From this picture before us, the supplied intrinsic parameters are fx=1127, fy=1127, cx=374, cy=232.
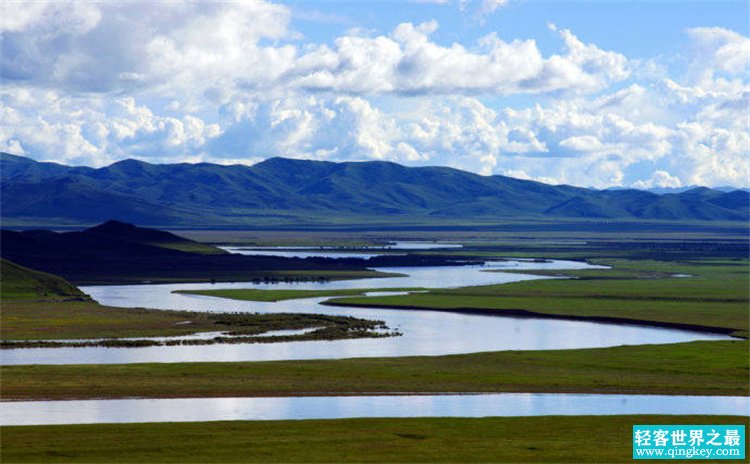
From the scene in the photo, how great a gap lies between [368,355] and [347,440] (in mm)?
31324

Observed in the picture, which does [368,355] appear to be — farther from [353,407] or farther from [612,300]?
[612,300]

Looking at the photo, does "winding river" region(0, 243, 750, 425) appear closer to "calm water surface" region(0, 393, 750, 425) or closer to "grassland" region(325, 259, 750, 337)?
"calm water surface" region(0, 393, 750, 425)

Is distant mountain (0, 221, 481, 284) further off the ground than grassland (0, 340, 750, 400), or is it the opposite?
distant mountain (0, 221, 481, 284)

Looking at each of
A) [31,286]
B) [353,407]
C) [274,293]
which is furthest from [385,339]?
[31,286]

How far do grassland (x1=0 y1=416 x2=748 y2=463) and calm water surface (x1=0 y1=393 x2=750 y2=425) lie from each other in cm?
314

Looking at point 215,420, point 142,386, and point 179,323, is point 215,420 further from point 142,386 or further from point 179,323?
point 179,323

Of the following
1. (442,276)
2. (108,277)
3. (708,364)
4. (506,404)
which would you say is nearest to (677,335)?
(708,364)

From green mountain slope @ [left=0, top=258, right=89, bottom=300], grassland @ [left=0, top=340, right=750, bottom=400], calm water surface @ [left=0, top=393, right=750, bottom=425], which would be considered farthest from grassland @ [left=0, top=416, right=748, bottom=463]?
green mountain slope @ [left=0, top=258, right=89, bottom=300]

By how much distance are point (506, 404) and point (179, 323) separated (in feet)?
156

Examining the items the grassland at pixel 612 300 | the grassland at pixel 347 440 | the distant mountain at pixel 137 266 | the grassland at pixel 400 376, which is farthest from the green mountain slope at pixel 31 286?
the grassland at pixel 347 440

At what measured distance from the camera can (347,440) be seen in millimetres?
50500

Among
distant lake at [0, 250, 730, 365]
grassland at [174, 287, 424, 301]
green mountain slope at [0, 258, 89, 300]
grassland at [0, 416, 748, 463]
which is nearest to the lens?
grassland at [0, 416, 748, 463]

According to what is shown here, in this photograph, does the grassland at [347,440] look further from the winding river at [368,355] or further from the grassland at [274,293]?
the grassland at [274,293]

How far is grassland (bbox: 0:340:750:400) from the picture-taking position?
6525cm
